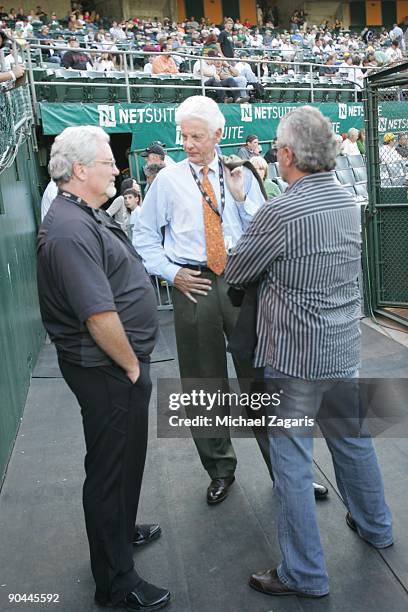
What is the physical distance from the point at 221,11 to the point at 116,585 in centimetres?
4043

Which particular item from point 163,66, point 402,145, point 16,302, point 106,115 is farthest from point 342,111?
point 16,302

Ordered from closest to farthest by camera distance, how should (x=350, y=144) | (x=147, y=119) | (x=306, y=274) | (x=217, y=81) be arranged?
(x=306, y=274) < (x=147, y=119) < (x=217, y=81) < (x=350, y=144)

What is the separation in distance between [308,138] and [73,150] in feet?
2.80

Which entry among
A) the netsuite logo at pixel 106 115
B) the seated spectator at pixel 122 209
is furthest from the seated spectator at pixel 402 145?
the netsuite logo at pixel 106 115

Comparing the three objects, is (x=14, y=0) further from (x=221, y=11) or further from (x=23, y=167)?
(x=23, y=167)

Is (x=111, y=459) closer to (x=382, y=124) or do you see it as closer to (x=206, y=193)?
(x=206, y=193)

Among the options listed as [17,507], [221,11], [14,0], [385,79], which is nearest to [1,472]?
[17,507]

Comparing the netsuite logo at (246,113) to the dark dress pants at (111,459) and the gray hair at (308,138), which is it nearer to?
the gray hair at (308,138)

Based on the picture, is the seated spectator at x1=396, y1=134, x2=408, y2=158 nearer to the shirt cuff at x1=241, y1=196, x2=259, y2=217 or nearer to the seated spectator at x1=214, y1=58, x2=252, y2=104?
the shirt cuff at x1=241, y1=196, x2=259, y2=217

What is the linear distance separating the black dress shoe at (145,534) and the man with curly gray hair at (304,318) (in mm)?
590

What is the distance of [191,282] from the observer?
3029 millimetres

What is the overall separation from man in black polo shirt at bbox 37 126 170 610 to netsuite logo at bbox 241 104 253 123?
35.8 feet

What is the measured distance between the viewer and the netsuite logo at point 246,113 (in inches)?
498

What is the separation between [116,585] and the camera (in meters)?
2.42
